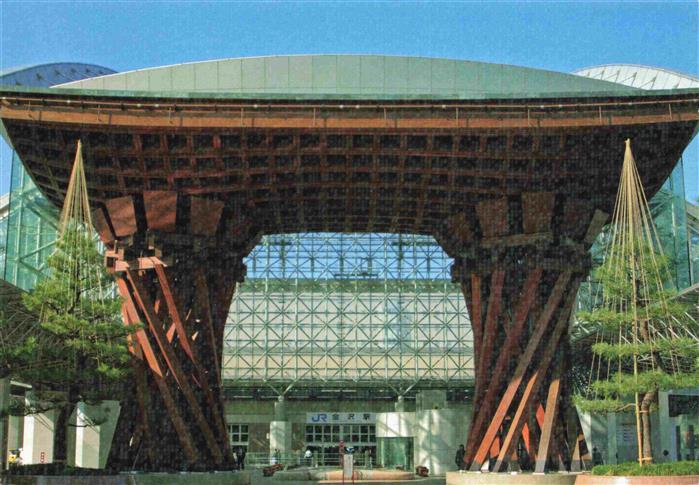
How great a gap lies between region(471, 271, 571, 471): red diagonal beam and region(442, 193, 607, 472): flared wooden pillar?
0.03 metres

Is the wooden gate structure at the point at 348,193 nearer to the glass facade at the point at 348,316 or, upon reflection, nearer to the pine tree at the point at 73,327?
the pine tree at the point at 73,327

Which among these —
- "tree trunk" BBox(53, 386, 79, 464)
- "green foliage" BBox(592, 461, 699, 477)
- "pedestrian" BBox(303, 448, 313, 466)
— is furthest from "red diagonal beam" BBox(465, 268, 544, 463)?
"pedestrian" BBox(303, 448, 313, 466)

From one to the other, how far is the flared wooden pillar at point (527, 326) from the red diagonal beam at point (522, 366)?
0.03m

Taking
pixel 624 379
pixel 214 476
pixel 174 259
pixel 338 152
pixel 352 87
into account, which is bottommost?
pixel 214 476

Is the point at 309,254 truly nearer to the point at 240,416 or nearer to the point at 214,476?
the point at 240,416

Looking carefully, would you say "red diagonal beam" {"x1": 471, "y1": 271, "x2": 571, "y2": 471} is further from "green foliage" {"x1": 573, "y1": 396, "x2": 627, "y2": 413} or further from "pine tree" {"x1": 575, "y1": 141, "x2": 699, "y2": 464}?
"green foliage" {"x1": 573, "y1": 396, "x2": 627, "y2": 413}

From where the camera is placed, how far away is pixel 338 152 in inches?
1096

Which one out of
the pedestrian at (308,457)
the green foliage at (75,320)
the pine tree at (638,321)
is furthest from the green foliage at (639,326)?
the pedestrian at (308,457)

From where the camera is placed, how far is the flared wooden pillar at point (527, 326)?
28891 millimetres

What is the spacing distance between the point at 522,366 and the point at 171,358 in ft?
36.0

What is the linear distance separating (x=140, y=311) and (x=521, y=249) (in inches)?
494

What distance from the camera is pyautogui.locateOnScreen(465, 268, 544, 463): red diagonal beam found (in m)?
29.1

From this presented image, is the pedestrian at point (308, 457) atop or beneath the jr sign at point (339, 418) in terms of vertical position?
beneath

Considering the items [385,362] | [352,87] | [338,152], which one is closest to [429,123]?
[338,152]
